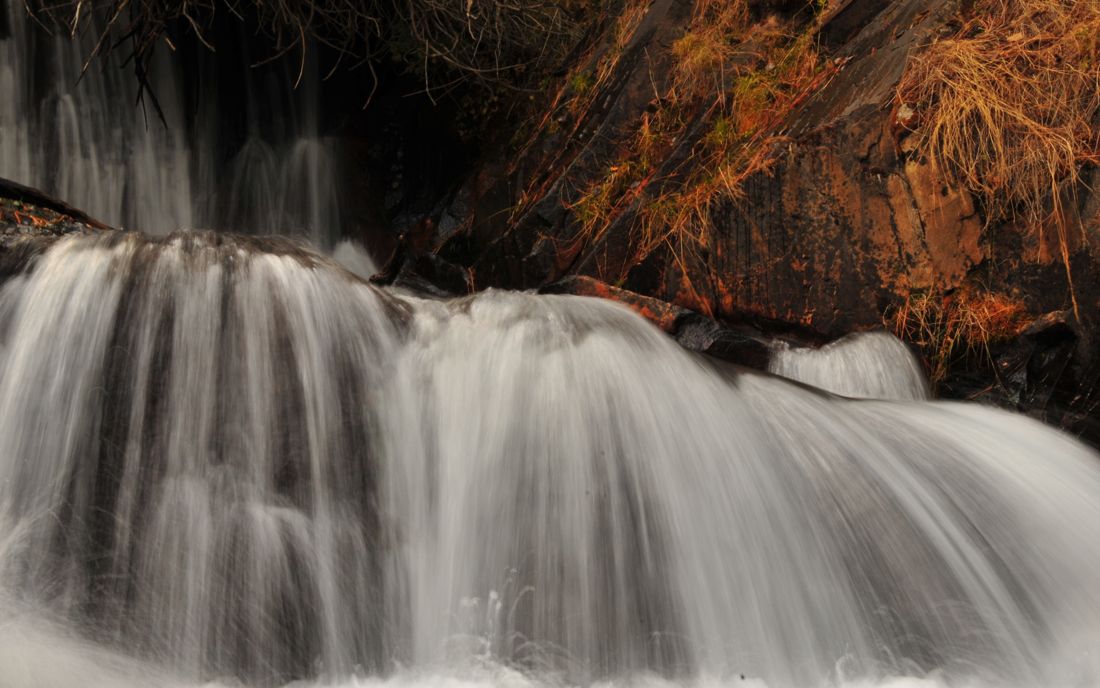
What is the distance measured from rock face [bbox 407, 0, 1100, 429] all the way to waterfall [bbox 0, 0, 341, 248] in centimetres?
188

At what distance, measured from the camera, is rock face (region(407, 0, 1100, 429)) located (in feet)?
12.5

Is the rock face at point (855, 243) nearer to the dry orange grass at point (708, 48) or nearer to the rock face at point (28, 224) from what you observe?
the dry orange grass at point (708, 48)

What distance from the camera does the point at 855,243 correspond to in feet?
13.4

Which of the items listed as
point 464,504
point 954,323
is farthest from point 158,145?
point 954,323

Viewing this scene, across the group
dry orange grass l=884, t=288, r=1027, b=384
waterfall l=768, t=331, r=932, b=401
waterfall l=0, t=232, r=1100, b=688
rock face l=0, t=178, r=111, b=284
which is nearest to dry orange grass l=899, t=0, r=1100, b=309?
dry orange grass l=884, t=288, r=1027, b=384

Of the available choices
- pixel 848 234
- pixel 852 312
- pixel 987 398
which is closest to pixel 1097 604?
pixel 987 398

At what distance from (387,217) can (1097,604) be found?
4.47 m

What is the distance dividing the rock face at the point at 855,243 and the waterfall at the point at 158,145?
1878 millimetres

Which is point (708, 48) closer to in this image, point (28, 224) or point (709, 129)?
point (709, 129)

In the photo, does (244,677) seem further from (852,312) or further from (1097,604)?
(852,312)

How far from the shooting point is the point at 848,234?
4.09 m

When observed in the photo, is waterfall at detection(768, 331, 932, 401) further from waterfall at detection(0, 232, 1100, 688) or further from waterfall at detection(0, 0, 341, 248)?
waterfall at detection(0, 0, 341, 248)

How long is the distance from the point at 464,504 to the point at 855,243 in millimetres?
2120

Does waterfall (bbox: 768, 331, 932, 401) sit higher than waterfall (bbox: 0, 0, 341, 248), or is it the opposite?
waterfall (bbox: 0, 0, 341, 248)
